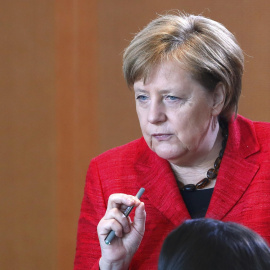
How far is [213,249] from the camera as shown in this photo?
45.5 inches

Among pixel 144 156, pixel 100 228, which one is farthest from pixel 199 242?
pixel 144 156

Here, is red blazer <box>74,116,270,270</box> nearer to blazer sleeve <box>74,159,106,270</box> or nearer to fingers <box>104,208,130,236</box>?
blazer sleeve <box>74,159,106,270</box>

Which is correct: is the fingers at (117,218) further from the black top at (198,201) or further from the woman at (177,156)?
the black top at (198,201)

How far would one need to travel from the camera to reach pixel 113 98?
11.9 feet

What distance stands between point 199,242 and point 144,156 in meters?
1.01

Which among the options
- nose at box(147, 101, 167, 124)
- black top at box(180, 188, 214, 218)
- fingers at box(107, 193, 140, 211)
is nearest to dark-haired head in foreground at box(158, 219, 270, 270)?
fingers at box(107, 193, 140, 211)

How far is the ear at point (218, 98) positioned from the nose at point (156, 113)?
0.19 m

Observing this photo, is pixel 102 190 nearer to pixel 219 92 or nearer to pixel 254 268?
pixel 219 92

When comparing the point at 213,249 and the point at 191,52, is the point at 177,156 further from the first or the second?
the point at 213,249

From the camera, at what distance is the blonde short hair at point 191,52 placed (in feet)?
6.29

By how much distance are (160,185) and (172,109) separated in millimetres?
292

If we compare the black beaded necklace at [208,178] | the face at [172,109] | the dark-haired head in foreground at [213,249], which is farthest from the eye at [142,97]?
the dark-haired head in foreground at [213,249]

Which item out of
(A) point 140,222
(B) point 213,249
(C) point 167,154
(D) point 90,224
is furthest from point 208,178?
(B) point 213,249

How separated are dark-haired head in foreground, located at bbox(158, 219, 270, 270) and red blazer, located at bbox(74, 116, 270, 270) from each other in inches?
29.2
